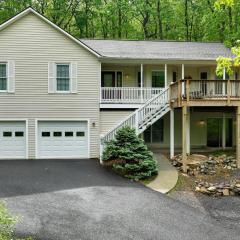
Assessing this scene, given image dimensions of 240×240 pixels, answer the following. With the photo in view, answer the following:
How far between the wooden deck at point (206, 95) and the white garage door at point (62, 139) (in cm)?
551

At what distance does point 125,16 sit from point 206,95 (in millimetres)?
24360

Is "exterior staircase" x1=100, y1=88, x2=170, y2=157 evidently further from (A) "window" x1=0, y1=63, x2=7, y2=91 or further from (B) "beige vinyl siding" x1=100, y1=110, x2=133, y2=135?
(A) "window" x1=0, y1=63, x2=7, y2=91

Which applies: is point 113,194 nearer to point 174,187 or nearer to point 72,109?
point 174,187

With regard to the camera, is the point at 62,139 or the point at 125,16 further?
the point at 125,16

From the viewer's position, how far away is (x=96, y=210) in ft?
37.6

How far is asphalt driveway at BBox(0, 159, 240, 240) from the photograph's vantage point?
9789 mm

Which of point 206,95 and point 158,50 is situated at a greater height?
point 158,50

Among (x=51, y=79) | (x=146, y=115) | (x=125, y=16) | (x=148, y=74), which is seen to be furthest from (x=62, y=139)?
(x=125, y=16)

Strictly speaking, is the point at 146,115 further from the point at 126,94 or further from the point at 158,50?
the point at 158,50

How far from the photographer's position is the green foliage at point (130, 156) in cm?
1539

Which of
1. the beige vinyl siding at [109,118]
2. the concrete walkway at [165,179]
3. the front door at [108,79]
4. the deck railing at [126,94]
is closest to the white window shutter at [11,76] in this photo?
the deck railing at [126,94]

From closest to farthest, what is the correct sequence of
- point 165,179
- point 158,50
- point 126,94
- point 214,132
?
point 165,179, point 126,94, point 158,50, point 214,132

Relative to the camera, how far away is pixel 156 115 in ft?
61.1

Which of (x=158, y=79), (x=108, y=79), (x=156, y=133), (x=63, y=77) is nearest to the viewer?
(x=63, y=77)
